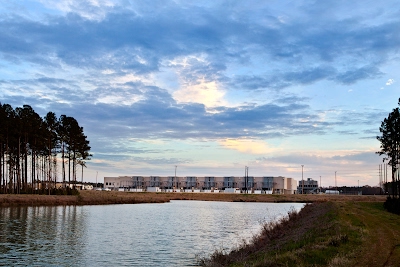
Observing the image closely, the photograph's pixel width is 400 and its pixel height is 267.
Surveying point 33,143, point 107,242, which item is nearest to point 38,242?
point 107,242

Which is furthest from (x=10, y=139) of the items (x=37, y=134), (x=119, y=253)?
(x=119, y=253)

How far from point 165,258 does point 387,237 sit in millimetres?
13249

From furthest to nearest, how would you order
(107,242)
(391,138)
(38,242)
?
(391,138)
(107,242)
(38,242)

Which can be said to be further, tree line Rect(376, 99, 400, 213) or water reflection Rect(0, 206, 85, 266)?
tree line Rect(376, 99, 400, 213)

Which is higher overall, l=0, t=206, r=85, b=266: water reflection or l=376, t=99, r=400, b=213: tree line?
l=376, t=99, r=400, b=213: tree line

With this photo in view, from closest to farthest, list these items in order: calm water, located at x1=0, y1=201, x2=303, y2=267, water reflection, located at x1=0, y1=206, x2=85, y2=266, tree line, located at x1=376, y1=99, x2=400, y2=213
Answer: water reflection, located at x1=0, y1=206, x2=85, y2=266, calm water, located at x1=0, y1=201, x2=303, y2=267, tree line, located at x1=376, y1=99, x2=400, y2=213

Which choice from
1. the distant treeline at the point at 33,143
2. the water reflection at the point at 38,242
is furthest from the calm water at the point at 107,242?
the distant treeline at the point at 33,143

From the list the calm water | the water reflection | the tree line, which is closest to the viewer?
the water reflection

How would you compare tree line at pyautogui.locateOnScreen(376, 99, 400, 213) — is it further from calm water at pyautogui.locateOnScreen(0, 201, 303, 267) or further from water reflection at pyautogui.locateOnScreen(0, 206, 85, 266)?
Result: water reflection at pyautogui.locateOnScreen(0, 206, 85, 266)

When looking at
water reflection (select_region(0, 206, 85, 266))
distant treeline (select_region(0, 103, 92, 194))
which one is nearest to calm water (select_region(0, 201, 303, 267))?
water reflection (select_region(0, 206, 85, 266))

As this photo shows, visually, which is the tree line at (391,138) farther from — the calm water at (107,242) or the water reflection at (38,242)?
the water reflection at (38,242)

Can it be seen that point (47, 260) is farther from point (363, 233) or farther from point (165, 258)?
point (363, 233)

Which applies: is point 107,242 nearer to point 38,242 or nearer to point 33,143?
point 38,242

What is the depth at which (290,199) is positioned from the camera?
14012 cm
